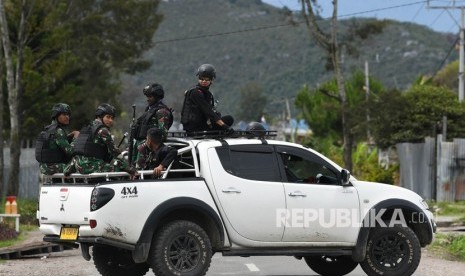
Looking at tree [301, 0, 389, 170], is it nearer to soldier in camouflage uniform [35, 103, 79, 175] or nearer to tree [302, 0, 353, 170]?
tree [302, 0, 353, 170]

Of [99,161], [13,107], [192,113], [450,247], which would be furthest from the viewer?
[13,107]

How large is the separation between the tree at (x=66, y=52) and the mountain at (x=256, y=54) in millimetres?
75936

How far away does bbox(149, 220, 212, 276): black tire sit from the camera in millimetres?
12250

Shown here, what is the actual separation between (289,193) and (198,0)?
179 meters

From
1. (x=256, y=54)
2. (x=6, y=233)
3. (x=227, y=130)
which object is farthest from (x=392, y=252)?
(x=256, y=54)

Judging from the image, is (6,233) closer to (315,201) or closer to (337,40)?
(315,201)

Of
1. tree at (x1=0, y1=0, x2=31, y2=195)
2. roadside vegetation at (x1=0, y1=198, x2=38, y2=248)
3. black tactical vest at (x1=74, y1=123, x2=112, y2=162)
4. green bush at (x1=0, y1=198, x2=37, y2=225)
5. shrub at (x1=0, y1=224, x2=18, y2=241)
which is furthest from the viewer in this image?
tree at (x1=0, y1=0, x2=31, y2=195)

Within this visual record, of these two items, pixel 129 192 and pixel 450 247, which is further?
pixel 450 247

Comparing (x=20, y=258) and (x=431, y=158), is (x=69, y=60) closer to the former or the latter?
(x=431, y=158)

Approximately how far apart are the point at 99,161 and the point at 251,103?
112579mm

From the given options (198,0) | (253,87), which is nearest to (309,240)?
(253,87)

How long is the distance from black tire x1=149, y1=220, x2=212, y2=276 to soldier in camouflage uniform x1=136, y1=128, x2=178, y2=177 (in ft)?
2.36

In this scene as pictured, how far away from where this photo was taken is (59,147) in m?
14.1

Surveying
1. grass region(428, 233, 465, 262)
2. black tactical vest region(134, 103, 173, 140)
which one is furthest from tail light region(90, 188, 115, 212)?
grass region(428, 233, 465, 262)
